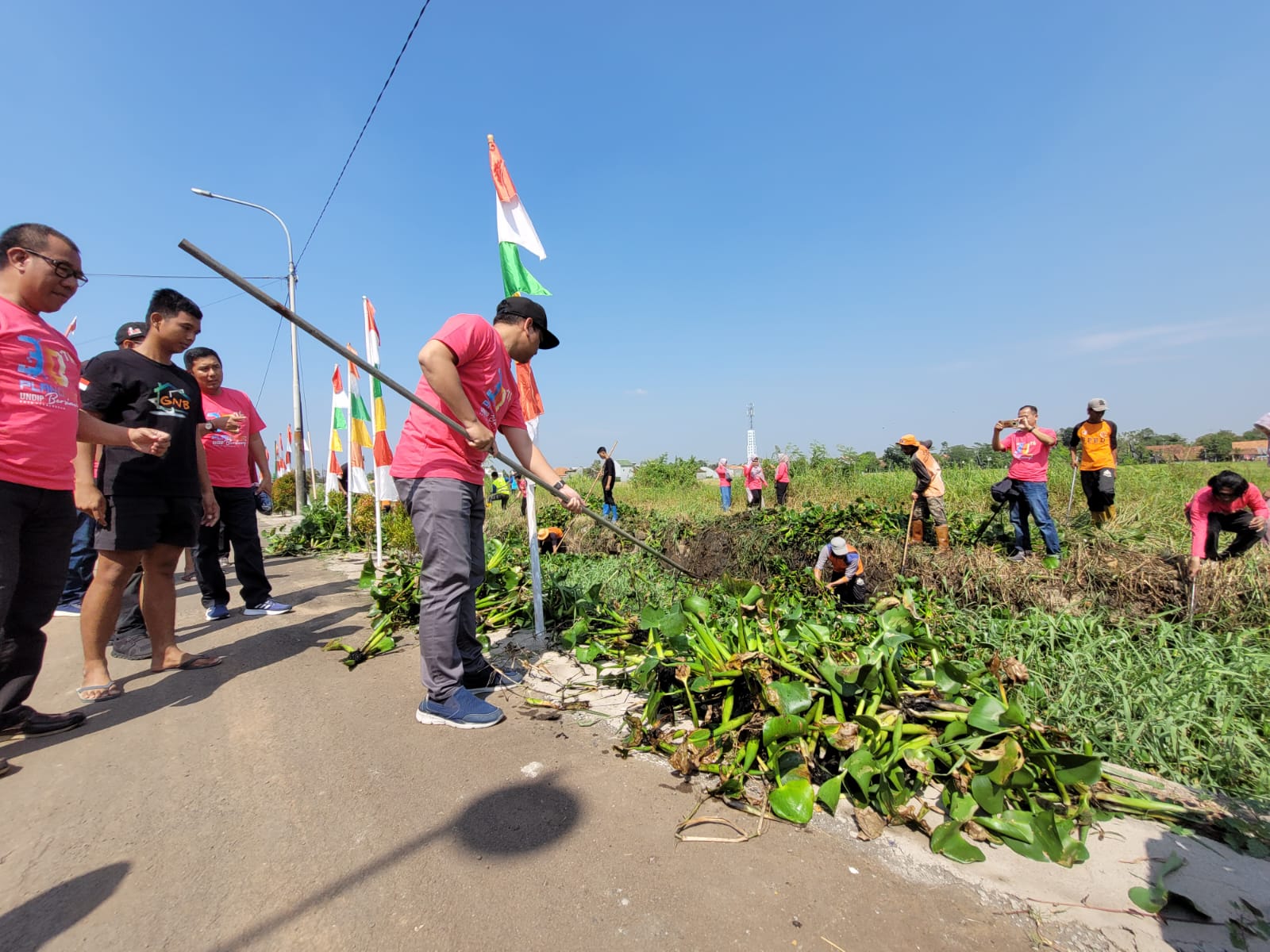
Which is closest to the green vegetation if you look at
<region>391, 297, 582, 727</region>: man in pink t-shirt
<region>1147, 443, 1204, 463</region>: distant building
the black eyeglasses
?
<region>391, 297, 582, 727</region>: man in pink t-shirt

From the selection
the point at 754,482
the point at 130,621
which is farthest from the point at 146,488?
the point at 754,482

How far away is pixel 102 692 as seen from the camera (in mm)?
2752

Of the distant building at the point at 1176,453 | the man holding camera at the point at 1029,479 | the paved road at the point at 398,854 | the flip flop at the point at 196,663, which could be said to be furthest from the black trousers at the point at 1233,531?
the distant building at the point at 1176,453

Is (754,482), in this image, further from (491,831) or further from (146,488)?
(491,831)

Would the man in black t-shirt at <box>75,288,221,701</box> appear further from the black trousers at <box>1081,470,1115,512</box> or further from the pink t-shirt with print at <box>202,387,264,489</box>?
the black trousers at <box>1081,470,1115,512</box>

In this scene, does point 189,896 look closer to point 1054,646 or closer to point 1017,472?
point 1054,646

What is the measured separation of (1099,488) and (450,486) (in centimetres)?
738

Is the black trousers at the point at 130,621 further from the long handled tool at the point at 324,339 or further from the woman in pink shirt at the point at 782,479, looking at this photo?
the woman in pink shirt at the point at 782,479

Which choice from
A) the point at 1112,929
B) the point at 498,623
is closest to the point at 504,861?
the point at 1112,929

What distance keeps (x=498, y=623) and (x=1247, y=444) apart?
140 ft

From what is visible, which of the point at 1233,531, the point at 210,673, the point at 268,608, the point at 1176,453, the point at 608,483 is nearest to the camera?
the point at 210,673

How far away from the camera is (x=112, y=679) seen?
119 inches

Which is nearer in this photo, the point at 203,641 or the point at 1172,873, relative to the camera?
the point at 1172,873

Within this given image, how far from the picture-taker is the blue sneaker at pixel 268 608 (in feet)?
14.4
